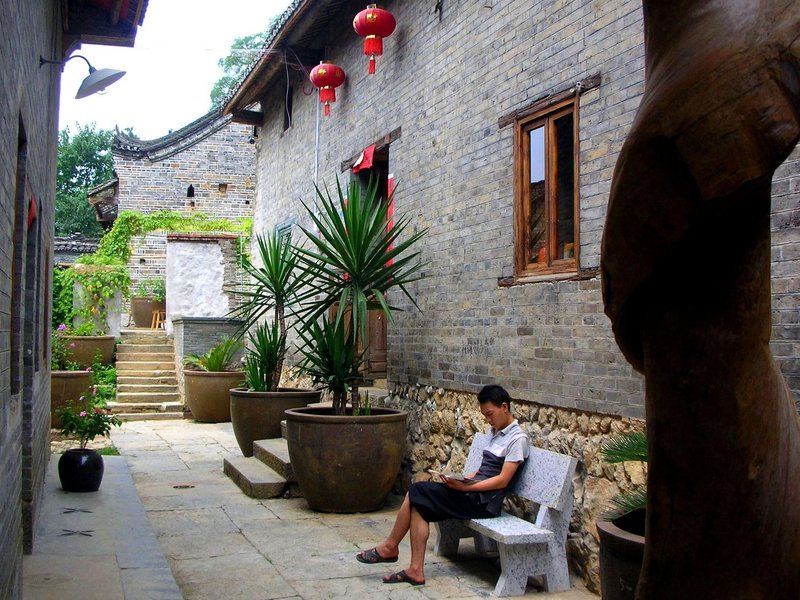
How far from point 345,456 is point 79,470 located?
7.88 ft

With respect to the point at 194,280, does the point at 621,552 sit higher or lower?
lower

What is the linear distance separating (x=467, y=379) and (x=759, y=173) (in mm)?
5783

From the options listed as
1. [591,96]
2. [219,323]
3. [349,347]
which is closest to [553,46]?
[591,96]

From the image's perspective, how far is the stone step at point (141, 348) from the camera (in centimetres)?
1541

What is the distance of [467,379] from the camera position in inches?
266

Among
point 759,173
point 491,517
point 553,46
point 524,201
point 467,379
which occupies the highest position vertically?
point 553,46

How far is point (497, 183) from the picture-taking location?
6453mm

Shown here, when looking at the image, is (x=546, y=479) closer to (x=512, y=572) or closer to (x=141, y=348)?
(x=512, y=572)

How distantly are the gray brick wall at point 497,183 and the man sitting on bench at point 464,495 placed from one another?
1.75 ft

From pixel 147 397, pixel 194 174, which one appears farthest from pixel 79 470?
pixel 194 174

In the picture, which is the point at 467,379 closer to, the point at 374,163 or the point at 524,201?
the point at 524,201

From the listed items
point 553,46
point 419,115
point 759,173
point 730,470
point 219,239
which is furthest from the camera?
point 219,239

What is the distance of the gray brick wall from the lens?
16.9 ft

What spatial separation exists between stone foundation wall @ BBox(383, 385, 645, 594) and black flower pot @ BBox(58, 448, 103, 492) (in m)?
2.81
